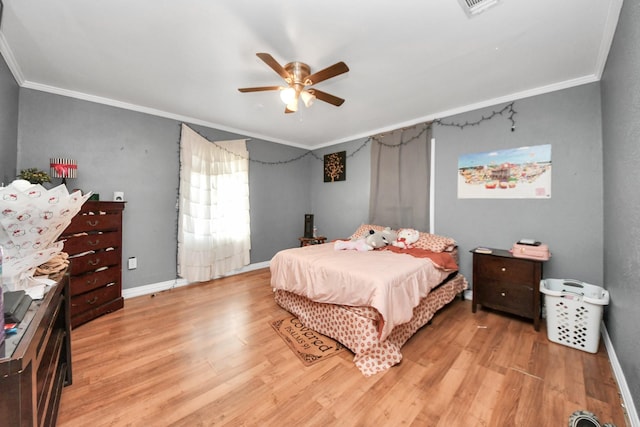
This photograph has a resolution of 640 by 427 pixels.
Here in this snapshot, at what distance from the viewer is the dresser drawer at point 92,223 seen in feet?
7.87

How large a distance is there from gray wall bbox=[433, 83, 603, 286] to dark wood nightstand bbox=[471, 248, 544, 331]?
1.30ft

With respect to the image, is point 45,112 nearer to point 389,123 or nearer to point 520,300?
point 389,123

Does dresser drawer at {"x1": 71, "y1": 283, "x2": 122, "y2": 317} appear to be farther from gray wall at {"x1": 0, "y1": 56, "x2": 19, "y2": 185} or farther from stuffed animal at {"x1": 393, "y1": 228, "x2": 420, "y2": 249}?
stuffed animal at {"x1": 393, "y1": 228, "x2": 420, "y2": 249}

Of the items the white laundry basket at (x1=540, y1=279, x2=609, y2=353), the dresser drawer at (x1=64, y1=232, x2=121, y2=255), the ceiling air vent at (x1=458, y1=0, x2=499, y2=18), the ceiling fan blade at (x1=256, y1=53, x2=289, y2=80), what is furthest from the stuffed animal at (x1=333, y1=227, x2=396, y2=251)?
the dresser drawer at (x1=64, y1=232, x2=121, y2=255)

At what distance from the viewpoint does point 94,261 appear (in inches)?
101

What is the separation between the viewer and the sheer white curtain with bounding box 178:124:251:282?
3529 millimetres

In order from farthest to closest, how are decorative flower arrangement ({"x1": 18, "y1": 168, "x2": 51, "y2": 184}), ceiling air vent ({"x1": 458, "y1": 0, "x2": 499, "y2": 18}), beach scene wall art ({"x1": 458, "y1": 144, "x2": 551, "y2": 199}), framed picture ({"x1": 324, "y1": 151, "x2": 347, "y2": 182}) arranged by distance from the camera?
framed picture ({"x1": 324, "y1": 151, "x2": 347, "y2": 182}) < beach scene wall art ({"x1": 458, "y1": 144, "x2": 551, "y2": 199}) < decorative flower arrangement ({"x1": 18, "y1": 168, "x2": 51, "y2": 184}) < ceiling air vent ({"x1": 458, "y1": 0, "x2": 499, "y2": 18})

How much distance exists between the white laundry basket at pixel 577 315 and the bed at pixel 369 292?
86 centimetres

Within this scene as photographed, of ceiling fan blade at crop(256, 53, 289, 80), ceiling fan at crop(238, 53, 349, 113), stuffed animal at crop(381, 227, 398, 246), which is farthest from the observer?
stuffed animal at crop(381, 227, 398, 246)

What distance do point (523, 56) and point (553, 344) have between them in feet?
8.14

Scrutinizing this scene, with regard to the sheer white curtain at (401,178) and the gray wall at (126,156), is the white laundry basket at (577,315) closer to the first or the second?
the sheer white curtain at (401,178)

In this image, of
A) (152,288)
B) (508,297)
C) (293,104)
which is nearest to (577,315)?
(508,297)

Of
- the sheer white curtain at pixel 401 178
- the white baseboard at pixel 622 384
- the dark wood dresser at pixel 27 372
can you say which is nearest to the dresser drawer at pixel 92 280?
the dark wood dresser at pixel 27 372

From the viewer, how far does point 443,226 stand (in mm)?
3346
